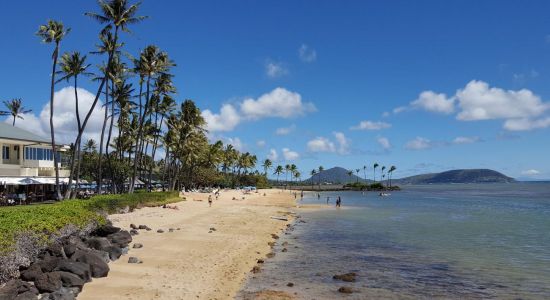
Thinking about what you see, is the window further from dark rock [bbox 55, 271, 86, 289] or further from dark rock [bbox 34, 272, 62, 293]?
dark rock [bbox 34, 272, 62, 293]

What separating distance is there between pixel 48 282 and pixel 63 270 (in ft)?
4.04

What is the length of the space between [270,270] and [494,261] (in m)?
13.6

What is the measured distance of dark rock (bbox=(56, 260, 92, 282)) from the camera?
1545 centimetres

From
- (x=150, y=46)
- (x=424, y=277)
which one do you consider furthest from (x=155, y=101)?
(x=424, y=277)

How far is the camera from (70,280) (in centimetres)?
1479

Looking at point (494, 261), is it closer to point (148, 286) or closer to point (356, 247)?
point (356, 247)

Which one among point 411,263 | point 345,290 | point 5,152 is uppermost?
point 5,152

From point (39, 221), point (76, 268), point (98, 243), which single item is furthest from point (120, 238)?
point (76, 268)

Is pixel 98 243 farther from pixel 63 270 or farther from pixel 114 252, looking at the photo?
pixel 63 270

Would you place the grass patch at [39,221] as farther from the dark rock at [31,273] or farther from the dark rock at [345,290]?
the dark rock at [345,290]

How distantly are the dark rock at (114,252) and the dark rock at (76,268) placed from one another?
3495mm

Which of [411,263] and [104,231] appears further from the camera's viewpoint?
[411,263]

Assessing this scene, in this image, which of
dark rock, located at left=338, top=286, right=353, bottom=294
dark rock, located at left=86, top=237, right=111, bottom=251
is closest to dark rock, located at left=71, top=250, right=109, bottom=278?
dark rock, located at left=86, top=237, right=111, bottom=251

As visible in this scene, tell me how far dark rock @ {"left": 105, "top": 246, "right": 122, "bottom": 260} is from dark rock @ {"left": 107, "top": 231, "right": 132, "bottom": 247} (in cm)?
152
